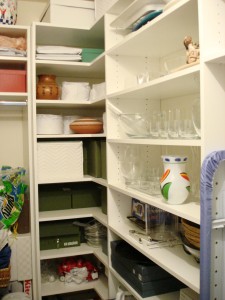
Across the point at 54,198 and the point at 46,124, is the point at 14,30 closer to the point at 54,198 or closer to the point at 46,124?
the point at 46,124

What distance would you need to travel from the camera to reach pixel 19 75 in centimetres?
243

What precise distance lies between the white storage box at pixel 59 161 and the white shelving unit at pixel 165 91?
18.7 inches

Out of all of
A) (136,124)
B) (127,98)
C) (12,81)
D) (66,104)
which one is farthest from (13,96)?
(136,124)

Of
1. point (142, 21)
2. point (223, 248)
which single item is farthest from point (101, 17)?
point (223, 248)

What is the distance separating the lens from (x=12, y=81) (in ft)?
7.94

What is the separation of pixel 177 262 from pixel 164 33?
1.12 meters

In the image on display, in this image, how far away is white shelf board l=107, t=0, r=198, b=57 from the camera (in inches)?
52.8

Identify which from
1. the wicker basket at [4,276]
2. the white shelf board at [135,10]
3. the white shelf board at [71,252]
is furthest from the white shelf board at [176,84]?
the wicker basket at [4,276]

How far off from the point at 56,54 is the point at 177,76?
140 centimetres

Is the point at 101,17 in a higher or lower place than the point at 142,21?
higher

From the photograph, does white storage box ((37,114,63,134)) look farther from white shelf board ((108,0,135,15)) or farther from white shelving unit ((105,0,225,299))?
white shelf board ((108,0,135,15))

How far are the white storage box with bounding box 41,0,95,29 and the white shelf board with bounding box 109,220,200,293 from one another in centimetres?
158

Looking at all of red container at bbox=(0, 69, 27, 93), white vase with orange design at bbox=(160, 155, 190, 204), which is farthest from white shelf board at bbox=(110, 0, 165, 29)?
red container at bbox=(0, 69, 27, 93)

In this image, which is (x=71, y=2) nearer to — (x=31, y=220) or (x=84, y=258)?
(x=31, y=220)
